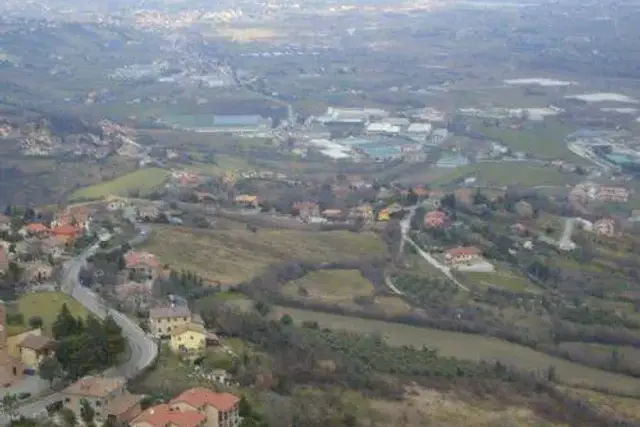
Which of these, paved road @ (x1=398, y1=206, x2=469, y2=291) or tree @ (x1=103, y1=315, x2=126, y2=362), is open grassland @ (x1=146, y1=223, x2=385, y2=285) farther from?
tree @ (x1=103, y1=315, x2=126, y2=362)

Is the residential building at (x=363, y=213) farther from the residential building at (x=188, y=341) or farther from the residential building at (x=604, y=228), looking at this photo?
the residential building at (x=188, y=341)

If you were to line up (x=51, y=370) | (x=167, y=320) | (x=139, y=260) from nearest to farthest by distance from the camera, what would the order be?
(x=51, y=370), (x=167, y=320), (x=139, y=260)

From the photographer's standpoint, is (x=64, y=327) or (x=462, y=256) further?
(x=462, y=256)

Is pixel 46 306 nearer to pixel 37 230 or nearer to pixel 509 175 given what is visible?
pixel 37 230

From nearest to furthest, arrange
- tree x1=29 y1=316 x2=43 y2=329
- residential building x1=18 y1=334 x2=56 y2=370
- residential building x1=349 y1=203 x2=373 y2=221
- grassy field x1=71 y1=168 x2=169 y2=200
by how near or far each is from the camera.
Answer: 1. residential building x1=18 y1=334 x2=56 y2=370
2. tree x1=29 y1=316 x2=43 y2=329
3. residential building x1=349 y1=203 x2=373 y2=221
4. grassy field x1=71 y1=168 x2=169 y2=200

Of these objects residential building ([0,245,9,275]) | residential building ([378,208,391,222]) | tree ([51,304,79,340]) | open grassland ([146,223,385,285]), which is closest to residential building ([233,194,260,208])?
open grassland ([146,223,385,285])

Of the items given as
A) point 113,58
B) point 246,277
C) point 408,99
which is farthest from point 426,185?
point 113,58

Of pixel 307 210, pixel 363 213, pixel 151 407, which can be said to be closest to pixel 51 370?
pixel 151 407
